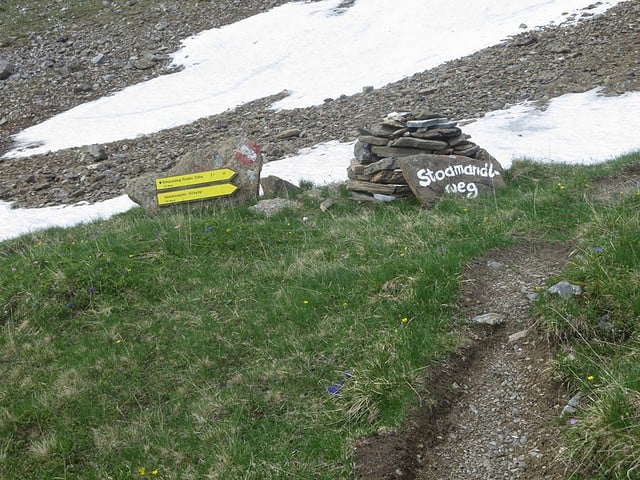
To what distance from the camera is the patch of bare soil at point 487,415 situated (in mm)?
4906

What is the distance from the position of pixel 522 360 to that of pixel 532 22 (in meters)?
23.9

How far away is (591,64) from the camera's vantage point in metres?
20.5

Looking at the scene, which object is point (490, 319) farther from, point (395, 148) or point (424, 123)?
Answer: point (424, 123)

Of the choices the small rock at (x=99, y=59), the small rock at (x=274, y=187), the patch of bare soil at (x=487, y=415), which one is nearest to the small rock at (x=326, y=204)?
the small rock at (x=274, y=187)

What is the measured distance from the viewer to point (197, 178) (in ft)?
40.8

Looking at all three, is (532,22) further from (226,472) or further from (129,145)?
(226,472)

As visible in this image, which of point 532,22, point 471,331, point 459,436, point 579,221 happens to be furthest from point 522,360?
point 532,22

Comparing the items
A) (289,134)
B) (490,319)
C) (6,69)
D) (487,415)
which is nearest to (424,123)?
(490,319)

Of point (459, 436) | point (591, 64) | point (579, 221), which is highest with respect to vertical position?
point (459, 436)

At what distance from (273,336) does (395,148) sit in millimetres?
5978

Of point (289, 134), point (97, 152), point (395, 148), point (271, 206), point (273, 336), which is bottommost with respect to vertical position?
point (289, 134)

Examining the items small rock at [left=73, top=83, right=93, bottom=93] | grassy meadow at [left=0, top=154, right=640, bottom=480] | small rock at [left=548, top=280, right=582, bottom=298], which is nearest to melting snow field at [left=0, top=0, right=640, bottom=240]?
small rock at [left=73, top=83, right=93, bottom=93]

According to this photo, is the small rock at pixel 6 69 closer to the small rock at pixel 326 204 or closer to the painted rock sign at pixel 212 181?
the painted rock sign at pixel 212 181

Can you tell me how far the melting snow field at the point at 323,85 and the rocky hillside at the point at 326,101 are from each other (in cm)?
95
